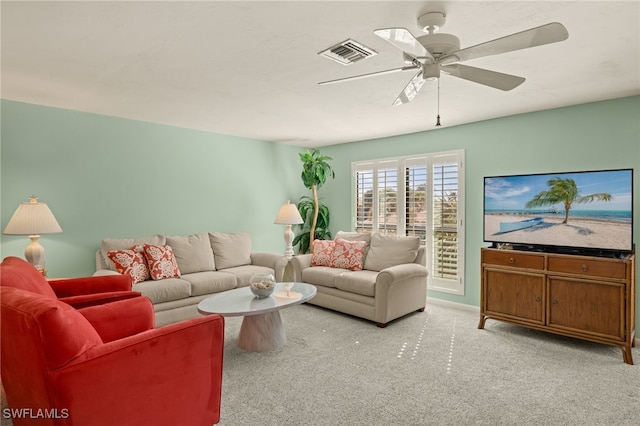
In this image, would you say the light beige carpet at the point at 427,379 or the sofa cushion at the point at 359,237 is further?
the sofa cushion at the point at 359,237

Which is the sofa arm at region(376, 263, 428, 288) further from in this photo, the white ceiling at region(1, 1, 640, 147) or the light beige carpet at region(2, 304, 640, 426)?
the white ceiling at region(1, 1, 640, 147)

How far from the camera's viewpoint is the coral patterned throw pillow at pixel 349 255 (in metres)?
4.53

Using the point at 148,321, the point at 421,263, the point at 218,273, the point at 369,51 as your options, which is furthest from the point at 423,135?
the point at 148,321

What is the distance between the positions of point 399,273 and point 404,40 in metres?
2.70

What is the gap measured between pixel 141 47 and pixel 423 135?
3.66 meters

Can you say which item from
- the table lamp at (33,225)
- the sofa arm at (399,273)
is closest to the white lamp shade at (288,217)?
the sofa arm at (399,273)

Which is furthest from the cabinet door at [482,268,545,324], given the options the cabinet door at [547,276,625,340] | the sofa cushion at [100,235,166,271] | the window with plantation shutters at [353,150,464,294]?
the sofa cushion at [100,235,166,271]

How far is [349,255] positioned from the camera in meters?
4.59

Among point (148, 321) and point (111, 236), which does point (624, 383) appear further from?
point (111, 236)

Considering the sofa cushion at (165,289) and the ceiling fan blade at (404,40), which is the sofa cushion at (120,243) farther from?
the ceiling fan blade at (404,40)

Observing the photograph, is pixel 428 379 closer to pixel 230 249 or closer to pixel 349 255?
pixel 349 255

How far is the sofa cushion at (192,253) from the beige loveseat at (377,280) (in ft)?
3.68

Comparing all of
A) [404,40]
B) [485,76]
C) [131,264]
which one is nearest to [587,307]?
[485,76]

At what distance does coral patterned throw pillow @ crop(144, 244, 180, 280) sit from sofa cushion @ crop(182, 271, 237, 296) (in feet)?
0.52
